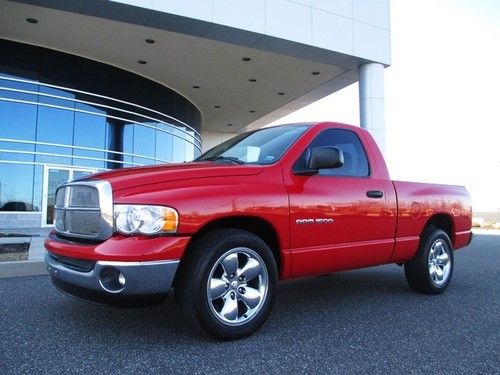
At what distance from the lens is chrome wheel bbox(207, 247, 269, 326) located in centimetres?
332

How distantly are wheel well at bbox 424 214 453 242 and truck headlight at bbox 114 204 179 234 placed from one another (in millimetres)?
3686

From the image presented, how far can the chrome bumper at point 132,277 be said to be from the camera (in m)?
2.98

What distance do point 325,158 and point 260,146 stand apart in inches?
28.8

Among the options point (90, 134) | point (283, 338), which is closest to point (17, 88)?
point (90, 134)

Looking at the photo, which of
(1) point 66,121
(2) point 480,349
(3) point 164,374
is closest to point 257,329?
(3) point 164,374

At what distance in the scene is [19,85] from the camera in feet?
50.8

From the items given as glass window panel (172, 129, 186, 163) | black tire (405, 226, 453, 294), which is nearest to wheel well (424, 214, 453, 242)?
black tire (405, 226, 453, 294)

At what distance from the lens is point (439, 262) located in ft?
17.8

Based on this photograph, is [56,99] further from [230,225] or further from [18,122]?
[230,225]

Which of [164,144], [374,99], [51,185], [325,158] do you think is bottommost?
[325,158]

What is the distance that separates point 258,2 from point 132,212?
38.0ft

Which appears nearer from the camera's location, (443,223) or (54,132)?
(443,223)

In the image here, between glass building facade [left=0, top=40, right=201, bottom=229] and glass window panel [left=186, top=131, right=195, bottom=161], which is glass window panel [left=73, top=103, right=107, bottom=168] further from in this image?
glass window panel [left=186, top=131, right=195, bottom=161]

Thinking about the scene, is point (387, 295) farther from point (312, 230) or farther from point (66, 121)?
point (66, 121)
